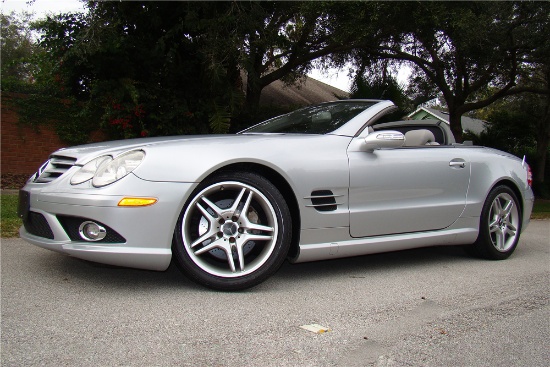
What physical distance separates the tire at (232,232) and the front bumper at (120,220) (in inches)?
4.8

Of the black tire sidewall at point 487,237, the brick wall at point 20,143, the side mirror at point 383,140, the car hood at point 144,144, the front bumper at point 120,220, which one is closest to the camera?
the front bumper at point 120,220

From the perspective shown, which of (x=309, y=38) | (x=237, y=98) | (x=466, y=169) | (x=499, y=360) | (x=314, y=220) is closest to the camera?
(x=499, y=360)

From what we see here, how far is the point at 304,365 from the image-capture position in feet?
7.98

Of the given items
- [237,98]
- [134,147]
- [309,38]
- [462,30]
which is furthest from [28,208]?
[309,38]

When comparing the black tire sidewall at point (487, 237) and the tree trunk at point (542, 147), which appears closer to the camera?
the black tire sidewall at point (487, 237)

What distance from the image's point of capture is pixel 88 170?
340 cm

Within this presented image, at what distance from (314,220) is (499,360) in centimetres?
157

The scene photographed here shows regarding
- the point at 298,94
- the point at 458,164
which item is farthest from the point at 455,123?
the point at 458,164

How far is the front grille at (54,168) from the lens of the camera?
140 inches

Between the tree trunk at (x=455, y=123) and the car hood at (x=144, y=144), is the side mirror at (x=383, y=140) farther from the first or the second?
the tree trunk at (x=455, y=123)

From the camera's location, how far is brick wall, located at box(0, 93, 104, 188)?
11.0 meters

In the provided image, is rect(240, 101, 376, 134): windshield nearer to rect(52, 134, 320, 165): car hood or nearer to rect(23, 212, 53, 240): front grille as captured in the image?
rect(52, 134, 320, 165): car hood

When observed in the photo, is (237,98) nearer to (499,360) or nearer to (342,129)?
(342,129)

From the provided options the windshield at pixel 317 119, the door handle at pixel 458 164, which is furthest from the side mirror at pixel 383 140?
the door handle at pixel 458 164
